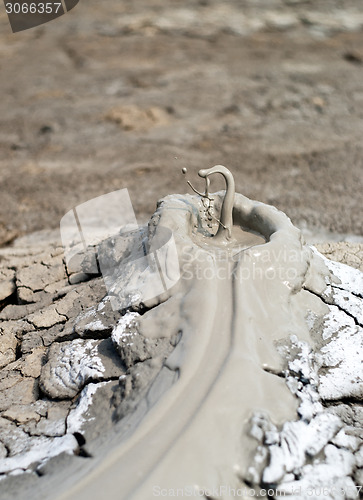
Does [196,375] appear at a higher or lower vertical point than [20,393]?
higher

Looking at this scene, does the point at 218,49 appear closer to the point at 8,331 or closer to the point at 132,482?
the point at 8,331

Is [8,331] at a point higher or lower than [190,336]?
lower

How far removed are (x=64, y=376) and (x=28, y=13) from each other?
860cm

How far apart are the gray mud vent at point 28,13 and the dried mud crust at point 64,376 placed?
24.2 ft

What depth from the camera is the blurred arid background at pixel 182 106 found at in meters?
5.13

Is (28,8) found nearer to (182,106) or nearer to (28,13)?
(28,13)

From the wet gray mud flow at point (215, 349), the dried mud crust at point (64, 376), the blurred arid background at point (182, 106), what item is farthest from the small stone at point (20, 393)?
the blurred arid background at point (182, 106)

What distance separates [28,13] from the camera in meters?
8.88

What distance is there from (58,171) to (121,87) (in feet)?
7.44

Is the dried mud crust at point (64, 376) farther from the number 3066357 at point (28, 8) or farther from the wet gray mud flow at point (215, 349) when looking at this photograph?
the number 3066357 at point (28, 8)

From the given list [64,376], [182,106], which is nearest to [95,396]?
[64,376]

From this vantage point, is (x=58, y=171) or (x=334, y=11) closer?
(x=58, y=171)

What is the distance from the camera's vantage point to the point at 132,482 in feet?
5.34

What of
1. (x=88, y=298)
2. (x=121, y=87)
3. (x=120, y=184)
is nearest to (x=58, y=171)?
(x=120, y=184)
